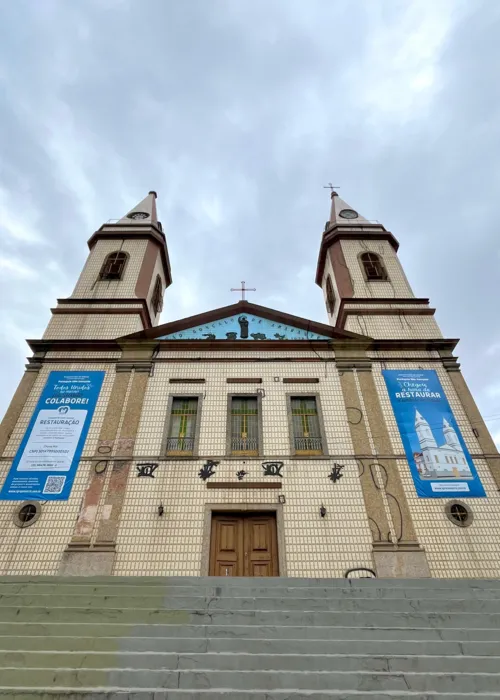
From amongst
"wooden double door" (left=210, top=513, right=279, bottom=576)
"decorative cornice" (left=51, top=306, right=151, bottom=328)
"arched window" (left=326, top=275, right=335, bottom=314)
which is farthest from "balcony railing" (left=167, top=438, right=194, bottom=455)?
"arched window" (left=326, top=275, right=335, bottom=314)

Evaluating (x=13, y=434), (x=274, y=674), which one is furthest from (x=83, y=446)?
(x=274, y=674)

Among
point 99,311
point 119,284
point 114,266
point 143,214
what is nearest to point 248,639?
point 99,311

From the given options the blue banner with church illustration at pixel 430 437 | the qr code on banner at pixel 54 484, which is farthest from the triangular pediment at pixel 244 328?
the qr code on banner at pixel 54 484

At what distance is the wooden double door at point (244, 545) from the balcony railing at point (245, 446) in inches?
62.6

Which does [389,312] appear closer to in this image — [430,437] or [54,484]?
[430,437]

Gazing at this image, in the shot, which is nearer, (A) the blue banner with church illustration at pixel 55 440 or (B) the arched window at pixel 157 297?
(A) the blue banner with church illustration at pixel 55 440

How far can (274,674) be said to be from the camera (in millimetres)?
4621

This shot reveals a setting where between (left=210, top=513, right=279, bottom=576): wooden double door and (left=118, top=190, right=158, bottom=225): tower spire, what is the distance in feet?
43.4

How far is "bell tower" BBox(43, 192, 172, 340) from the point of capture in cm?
1440

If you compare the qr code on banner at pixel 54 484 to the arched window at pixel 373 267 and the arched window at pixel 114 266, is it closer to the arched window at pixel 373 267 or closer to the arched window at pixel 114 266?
the arched window at pixel 114 266

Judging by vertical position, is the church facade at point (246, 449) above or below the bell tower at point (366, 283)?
below

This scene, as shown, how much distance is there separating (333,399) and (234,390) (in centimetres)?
283

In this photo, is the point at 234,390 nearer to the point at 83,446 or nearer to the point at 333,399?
the point at 333,399

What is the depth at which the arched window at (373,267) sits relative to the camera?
16.5 meters
